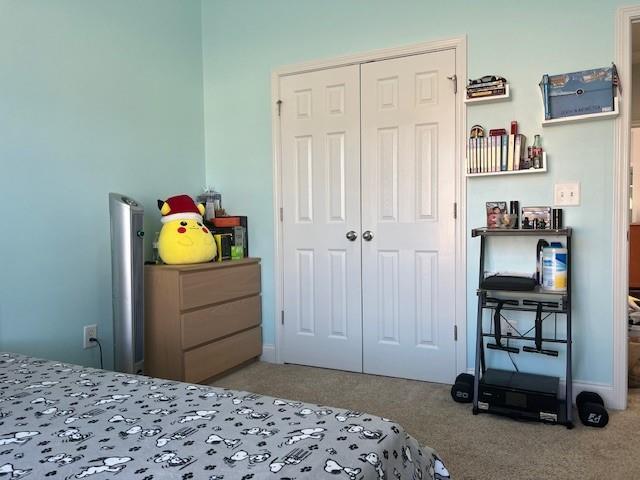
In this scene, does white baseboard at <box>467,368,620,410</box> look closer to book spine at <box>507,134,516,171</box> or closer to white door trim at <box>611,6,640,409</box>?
white door trim at <box>611,6,640,409</box>

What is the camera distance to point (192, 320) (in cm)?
284

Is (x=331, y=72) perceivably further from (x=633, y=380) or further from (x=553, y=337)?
(x=633, y=380)

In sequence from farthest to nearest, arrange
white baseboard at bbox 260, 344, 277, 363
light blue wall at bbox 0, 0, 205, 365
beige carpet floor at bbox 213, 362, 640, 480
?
white baseboard at bbox 260, 344, 277, 363 → light blue wall at bbox 0, 0, 205, 365 → beige carpet floor at bbox 213, 362, 640, 480

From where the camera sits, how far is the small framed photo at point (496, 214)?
2699 millimetres

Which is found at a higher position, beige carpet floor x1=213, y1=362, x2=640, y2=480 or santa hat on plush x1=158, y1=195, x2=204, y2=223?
santa hat on plush x1=158, y1=195, x2=204, y2=223

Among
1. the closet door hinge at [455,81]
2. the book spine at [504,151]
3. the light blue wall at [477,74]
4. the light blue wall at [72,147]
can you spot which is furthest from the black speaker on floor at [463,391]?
the light blue wall at [72,147]

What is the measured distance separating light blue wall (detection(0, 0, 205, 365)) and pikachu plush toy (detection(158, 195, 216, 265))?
0.98ft

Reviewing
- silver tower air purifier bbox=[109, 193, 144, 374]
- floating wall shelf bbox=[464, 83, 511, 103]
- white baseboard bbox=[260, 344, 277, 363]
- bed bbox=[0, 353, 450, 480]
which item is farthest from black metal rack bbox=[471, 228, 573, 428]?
silver tower air purifier bbox=[109, 193, 144, 374]

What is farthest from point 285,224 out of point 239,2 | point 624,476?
point 624,476

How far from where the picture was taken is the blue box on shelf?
247 cm

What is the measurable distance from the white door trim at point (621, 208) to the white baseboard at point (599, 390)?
1 cm

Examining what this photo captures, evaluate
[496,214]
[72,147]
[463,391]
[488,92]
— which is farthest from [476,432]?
[72,147]

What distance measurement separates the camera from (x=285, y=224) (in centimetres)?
348

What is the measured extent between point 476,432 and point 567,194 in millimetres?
1374
